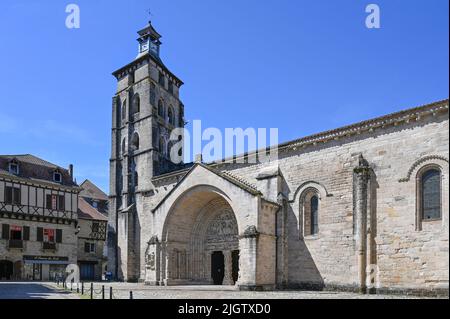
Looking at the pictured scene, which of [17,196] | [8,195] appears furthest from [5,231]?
[17,196]

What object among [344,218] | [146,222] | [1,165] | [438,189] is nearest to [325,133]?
[344,218]

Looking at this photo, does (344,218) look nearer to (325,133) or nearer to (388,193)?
(388,193)

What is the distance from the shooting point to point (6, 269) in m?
30.3

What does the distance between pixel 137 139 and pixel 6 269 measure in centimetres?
1238

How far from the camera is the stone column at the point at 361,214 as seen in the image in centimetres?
1739

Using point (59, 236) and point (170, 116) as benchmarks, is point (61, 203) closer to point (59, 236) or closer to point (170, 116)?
point (59, 236)

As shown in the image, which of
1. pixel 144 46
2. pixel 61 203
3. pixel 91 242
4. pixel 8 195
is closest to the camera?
pixel 8 195

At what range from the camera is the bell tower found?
30016 millimetres

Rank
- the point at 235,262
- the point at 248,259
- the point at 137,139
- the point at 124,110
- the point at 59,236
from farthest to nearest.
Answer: the point at 124,110
the point at 59,236
the point at 137,139
the point at 235,262
the point at 248,259

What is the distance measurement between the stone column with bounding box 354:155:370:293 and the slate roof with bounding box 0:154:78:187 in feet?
78.5

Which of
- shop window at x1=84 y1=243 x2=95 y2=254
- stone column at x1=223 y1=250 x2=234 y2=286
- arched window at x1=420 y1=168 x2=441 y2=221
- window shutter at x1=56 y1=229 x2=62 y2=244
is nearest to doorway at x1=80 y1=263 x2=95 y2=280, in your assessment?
shop window at x1=84 y1=243 x2=95 y2=254

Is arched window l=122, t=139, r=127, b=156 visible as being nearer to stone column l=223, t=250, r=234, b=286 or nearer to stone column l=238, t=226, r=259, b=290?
stone column l=223, t=250, r=234, b=286
